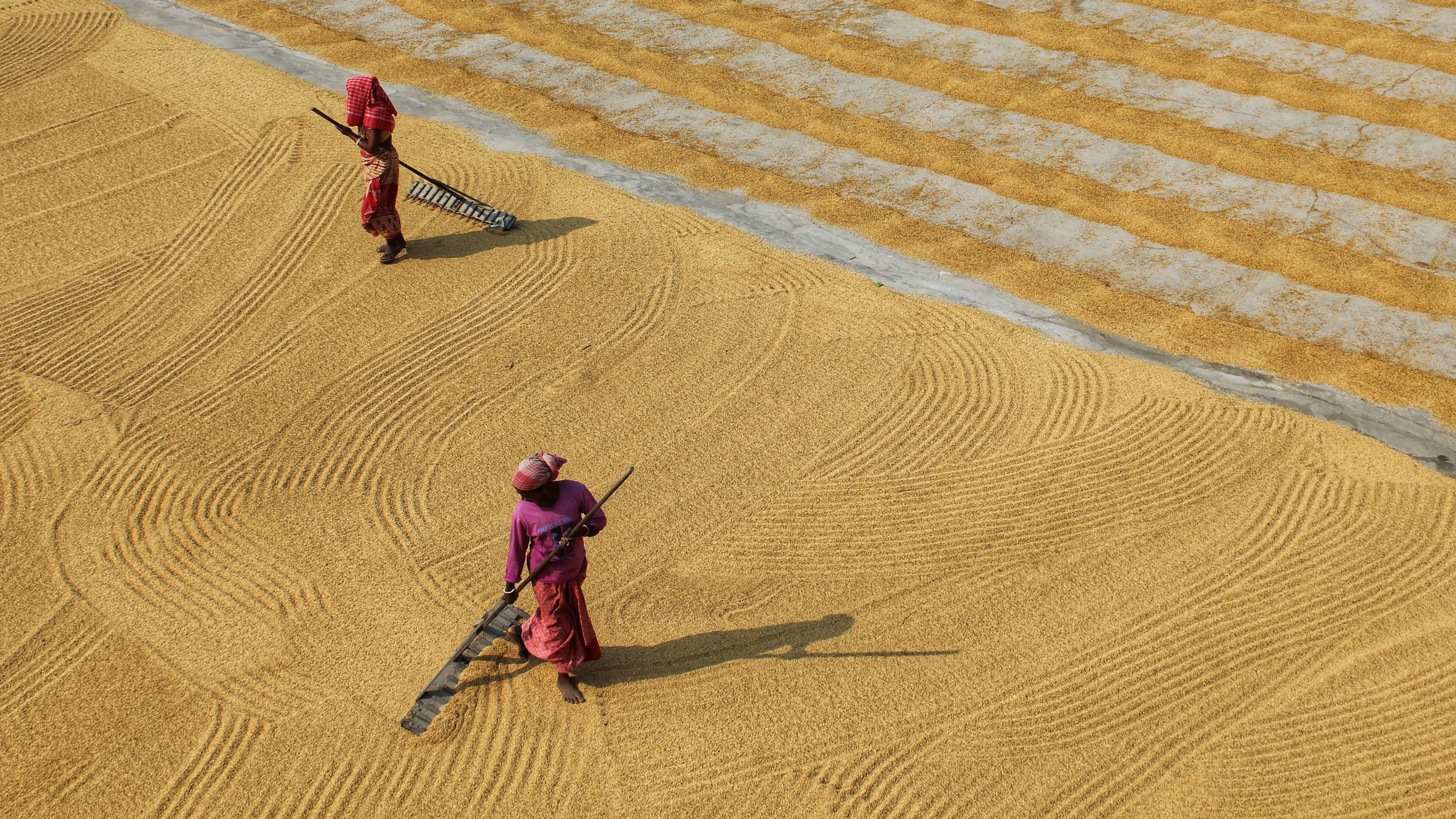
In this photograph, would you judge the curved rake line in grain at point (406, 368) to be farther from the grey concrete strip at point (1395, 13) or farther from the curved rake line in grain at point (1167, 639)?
→ the grey concrete strip at point (1395, 13)

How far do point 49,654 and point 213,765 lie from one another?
1.38 meters

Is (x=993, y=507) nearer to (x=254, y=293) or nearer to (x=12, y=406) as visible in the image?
(x=254, y=293)

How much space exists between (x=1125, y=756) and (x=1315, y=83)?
9.39m

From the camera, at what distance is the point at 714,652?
5504 mm

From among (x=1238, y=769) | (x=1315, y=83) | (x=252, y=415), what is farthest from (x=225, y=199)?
(x=1315, y=83)

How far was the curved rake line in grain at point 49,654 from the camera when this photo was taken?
17.5 ft

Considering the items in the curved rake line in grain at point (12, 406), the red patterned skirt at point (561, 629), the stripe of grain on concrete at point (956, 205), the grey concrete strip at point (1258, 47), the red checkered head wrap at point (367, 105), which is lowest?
the curved rake line in grain at point (12, 406)

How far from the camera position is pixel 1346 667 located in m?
5.32

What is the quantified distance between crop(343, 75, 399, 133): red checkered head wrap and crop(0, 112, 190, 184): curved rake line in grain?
364 centimetres

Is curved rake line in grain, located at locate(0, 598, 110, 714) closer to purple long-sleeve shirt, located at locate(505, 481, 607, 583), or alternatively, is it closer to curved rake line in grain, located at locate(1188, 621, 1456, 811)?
purple long-sleeve shirt, located at locate(505, 481, 607, 583)

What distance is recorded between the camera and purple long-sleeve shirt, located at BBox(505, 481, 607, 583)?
4.93 meters

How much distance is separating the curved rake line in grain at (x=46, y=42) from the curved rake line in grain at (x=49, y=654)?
8.87 m

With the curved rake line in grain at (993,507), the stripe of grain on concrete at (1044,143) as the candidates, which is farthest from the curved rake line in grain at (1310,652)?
the stripe of grain on concrete at (1044,143)

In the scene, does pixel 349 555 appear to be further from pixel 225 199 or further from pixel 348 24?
pixel 348 24
